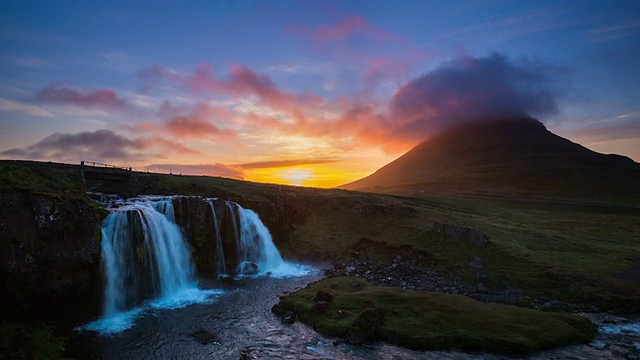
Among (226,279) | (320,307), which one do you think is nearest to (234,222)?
(226,279)

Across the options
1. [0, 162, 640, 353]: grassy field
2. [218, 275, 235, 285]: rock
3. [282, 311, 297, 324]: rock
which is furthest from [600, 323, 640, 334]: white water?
[218, 275, 235, 285]: rock

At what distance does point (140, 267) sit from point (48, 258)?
7.78 meters

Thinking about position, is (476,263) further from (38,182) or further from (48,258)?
(38,182)

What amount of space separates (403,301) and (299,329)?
9.08m

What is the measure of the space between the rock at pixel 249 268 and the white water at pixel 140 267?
687 centimetres

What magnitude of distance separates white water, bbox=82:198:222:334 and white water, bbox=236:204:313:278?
992cm

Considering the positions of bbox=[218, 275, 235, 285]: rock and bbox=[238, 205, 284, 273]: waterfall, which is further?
bbox=[238, 205, 284, 273]: waterfall

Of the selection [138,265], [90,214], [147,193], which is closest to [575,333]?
[138,265]

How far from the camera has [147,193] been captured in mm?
60750

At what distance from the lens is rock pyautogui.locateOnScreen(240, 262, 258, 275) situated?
44.2 m

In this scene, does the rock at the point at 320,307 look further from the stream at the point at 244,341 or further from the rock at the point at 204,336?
the rock at the point at 204,336

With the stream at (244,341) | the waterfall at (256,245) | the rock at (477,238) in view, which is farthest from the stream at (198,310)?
the rock at (477,238)

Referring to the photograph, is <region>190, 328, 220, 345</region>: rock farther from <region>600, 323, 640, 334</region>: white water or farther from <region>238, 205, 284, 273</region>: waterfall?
<region>600, 323, 640, 334</region>: white water

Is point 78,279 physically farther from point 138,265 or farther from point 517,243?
point 517,243
